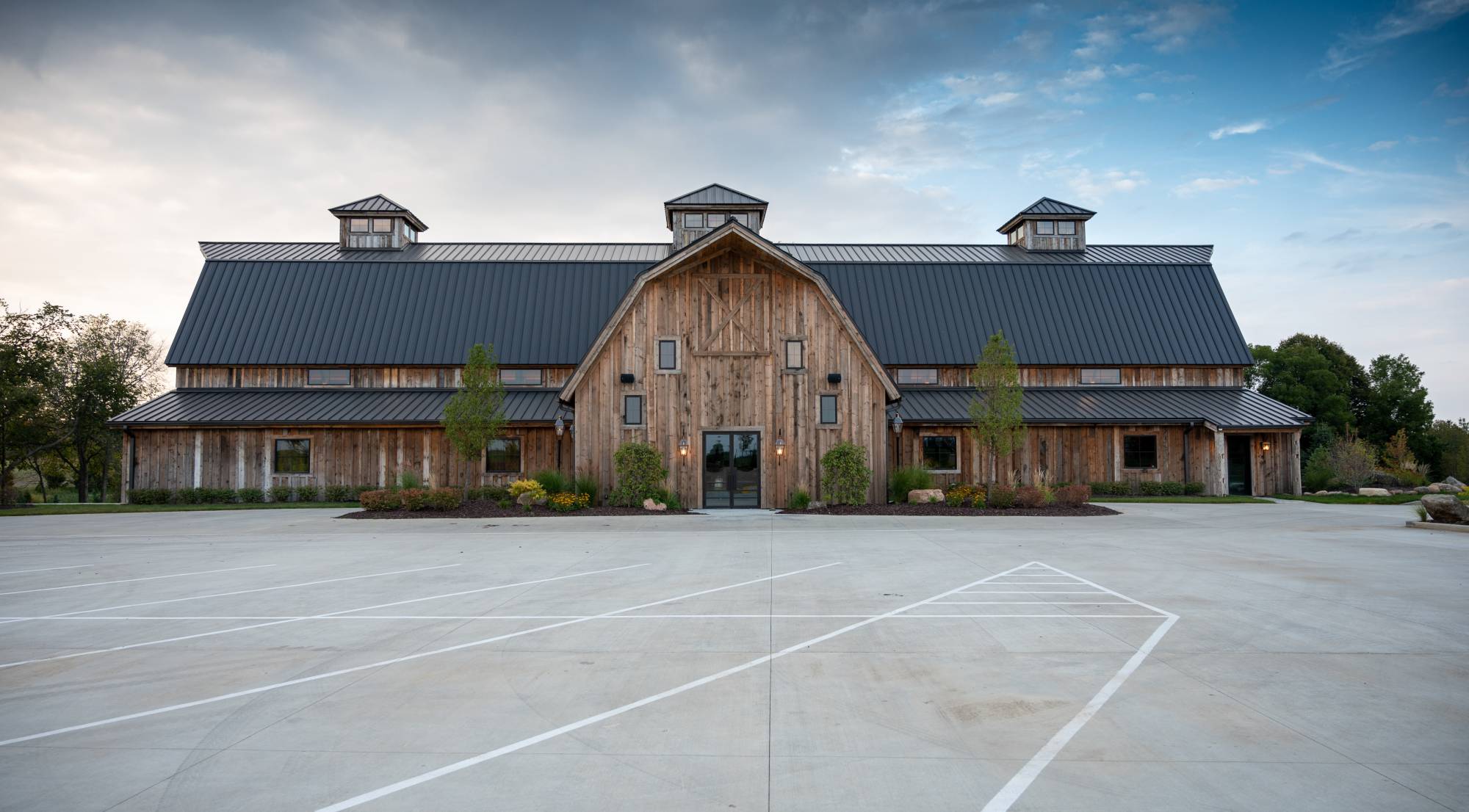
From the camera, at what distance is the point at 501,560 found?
44.9 ft

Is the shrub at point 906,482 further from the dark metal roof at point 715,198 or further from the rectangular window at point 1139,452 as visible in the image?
the dark metal roof at point 715,198

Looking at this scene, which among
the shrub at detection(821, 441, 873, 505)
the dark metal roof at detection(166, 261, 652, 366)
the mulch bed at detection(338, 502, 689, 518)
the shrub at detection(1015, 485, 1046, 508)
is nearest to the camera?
the mulch bed at detection(338, 502, 689, 518)

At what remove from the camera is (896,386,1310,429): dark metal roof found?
98.3 ft

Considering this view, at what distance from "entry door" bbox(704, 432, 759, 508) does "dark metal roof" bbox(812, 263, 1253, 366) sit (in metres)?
8.80

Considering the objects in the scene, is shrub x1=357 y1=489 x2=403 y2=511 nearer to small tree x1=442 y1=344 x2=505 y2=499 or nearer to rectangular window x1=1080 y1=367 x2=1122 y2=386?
small tree x1=442 y1=344 x2=505 y2=499

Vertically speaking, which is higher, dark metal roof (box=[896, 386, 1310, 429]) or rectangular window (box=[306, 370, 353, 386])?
rectangular window (box=[306, 370, 353, 386])

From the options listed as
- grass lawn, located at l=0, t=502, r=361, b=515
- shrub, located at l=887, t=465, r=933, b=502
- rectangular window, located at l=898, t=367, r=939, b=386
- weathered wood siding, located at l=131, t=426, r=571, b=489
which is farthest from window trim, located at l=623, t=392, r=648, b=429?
rectangular window, located at l=898, t=367, r=939, b=386

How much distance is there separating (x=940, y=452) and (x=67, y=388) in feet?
136

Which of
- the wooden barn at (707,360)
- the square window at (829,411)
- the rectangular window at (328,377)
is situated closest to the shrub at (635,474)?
the wooden barn at (707,360)

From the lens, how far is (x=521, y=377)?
32.2 meters

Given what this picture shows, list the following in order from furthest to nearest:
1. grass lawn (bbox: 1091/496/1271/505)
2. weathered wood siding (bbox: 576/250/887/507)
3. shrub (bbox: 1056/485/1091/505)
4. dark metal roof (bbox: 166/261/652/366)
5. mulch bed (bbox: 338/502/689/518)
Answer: dark metal roof (bbox: 166/261/652/366) → grass lawn (bbox: 1091/496/1271/505) → weathered wood siding (bbox: 576/250/887/507) → shrub (bbox: 1056/485/1091/505) → mulch bed (bbox: 338/502/689/518)

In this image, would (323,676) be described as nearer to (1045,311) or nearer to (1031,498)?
(1031,498)

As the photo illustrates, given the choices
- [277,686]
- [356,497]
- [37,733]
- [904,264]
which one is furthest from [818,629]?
[904,264]

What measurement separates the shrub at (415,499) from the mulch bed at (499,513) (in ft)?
0.52
